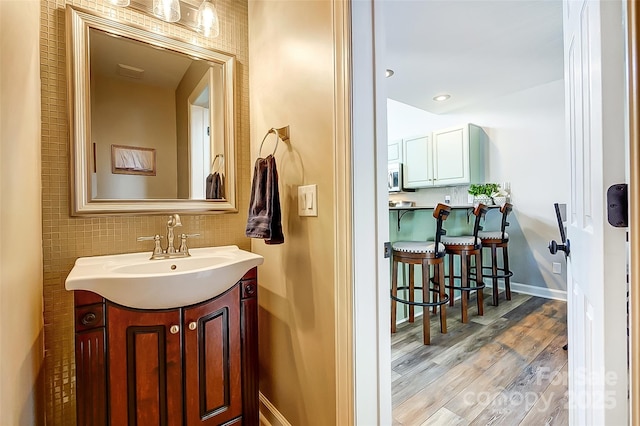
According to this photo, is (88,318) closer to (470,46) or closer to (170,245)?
(170,245)

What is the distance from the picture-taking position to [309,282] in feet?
4.00

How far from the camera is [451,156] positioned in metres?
3.83

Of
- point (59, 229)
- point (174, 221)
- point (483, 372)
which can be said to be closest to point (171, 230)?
point (174, 221)

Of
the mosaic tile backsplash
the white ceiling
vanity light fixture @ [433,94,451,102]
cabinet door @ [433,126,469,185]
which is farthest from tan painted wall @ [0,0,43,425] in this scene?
cabinet door @ [433,126,469,185]

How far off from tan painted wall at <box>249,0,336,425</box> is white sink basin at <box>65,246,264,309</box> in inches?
9.7

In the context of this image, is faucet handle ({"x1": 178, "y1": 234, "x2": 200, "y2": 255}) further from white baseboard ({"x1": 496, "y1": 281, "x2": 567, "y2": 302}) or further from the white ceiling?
white baseboard ({"x1": 496, "y1": 281, "x2": 567, "y2": 302})

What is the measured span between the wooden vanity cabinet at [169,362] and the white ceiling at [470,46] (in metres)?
1.70

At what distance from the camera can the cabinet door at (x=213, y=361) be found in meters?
1.10

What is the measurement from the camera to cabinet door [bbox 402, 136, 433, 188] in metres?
4.13

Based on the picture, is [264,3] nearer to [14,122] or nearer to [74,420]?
[14,122]

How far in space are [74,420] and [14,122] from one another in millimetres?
1228

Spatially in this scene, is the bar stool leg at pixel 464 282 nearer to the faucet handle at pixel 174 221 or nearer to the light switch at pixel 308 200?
the light switch at pixel 308 200

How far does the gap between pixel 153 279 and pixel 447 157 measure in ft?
12.5

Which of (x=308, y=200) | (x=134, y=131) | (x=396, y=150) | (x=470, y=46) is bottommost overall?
(x=308, y=200)
